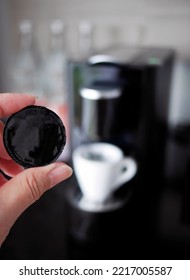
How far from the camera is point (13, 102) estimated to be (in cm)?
32

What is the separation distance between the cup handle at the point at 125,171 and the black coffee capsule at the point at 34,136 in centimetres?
19

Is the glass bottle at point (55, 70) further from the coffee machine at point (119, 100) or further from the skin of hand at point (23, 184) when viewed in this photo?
the skin of hand at point (23, 184)

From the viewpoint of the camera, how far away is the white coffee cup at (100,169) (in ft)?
1.51

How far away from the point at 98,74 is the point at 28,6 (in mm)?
341

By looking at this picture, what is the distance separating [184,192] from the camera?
59cm

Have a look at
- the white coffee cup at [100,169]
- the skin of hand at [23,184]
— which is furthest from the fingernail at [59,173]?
the white coffee cup at [100,169]

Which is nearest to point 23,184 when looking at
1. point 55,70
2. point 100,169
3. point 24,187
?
point 24,187

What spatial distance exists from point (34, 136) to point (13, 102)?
43 mm

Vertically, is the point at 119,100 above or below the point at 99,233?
above

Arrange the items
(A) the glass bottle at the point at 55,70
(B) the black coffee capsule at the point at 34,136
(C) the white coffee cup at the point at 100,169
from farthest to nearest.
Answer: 1. (A) the glass bottle at the point at 55,70
2. (C) the white coffee cup at the point at 100,169
3. (B) the black coffee capsule at the point at 34,136

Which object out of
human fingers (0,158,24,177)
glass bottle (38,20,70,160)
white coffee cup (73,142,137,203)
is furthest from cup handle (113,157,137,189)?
glass bottle (38,20,70,160)

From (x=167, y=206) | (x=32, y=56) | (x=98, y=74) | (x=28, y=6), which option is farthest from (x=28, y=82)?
(x=167, y=206)

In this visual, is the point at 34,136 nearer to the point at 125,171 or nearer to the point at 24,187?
the point at 24,187

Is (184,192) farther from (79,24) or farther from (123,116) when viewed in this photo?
(79,24)
